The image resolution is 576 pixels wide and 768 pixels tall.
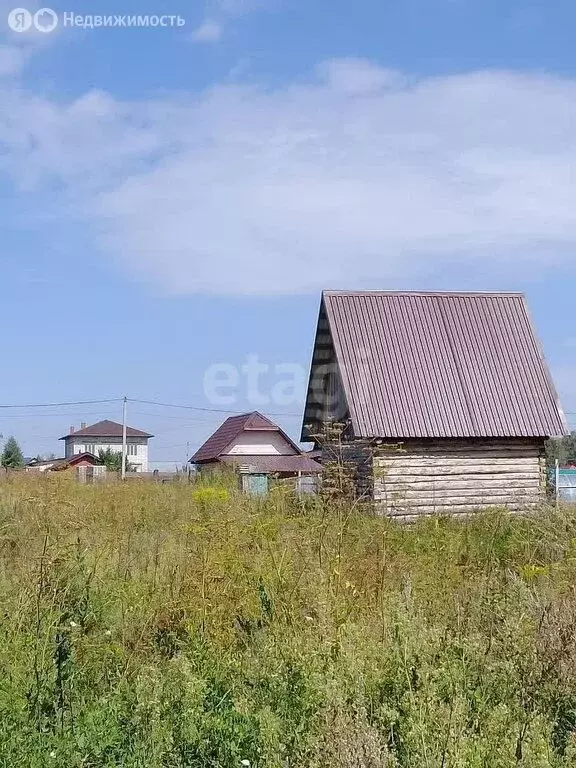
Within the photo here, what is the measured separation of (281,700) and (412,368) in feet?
46.2

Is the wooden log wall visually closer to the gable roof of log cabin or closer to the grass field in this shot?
the gable roof of log cabin

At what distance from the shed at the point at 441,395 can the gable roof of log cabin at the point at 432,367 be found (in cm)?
2

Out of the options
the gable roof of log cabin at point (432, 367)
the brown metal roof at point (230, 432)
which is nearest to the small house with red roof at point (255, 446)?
the brown metal roof at point (230, 432)

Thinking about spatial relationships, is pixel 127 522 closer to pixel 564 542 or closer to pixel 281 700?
pixel 564 542

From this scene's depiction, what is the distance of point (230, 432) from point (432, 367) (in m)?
20.9

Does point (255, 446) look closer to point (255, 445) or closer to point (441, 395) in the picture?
point (255, 445)

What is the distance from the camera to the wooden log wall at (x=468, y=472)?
16.9m

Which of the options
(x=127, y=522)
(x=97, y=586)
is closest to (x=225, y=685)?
(x=97, y=586)

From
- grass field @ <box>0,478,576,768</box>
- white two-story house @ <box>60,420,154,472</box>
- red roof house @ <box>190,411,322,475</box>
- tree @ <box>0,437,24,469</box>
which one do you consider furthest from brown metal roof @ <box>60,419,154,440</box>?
grass field @ <box>0,478,576,768</box>

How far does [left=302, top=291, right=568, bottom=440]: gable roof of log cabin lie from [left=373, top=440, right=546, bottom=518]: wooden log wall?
441 mm

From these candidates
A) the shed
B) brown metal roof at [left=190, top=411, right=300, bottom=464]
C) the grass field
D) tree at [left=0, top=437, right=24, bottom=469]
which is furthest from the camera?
tree at [left=0, top=437, right=24, bottom=469]

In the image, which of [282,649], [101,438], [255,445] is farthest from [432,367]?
[101,438]

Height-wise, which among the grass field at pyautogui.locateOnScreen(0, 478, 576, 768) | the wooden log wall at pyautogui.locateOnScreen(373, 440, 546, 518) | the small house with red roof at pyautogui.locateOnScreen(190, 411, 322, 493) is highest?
the small house with red roof at pyautogui.locateOnScreen(190, 411, 322, 493)

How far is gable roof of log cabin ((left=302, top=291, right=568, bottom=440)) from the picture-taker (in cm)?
1694
